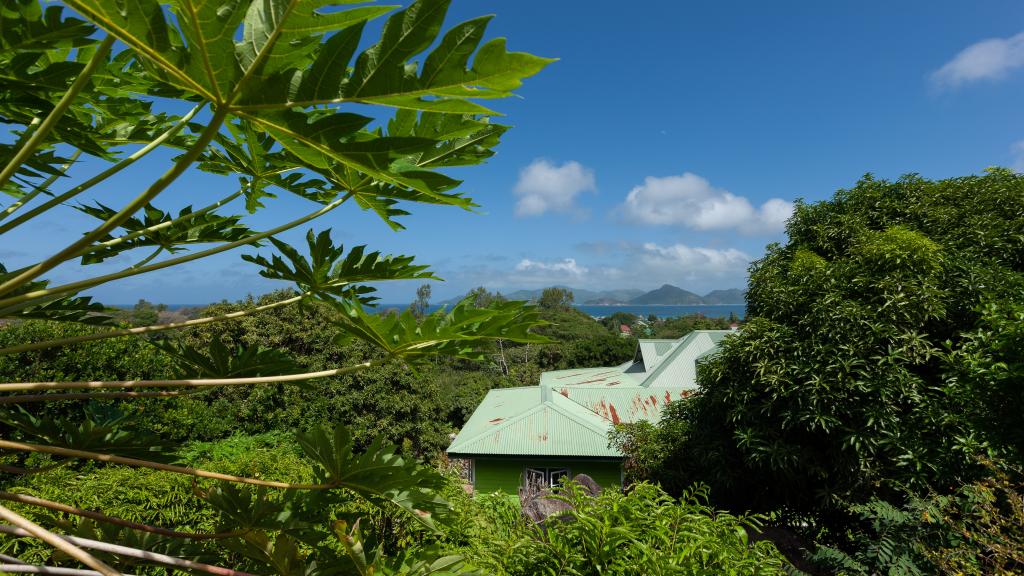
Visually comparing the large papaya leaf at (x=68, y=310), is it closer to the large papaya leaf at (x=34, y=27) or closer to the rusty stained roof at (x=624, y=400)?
the large papaya leaf at (x=34, y=27)

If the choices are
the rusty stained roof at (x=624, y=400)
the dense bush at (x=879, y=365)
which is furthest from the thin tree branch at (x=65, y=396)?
the rusty stained roof at (x=624, y=400)

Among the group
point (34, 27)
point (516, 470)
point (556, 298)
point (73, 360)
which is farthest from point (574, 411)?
point (556, 298)

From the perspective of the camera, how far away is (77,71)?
3.23ft

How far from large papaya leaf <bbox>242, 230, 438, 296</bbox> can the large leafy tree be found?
4.13 meters

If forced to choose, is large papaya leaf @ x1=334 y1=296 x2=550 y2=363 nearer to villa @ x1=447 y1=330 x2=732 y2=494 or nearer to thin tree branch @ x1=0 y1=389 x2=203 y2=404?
thin tree branch @ x1=0 y1=389 x2=203 y2=404

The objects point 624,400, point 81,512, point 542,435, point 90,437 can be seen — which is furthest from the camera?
point 624,400

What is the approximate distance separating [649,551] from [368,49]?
6.15ft

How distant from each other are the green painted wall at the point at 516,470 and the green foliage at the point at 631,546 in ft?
27.2

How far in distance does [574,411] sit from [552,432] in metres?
1.81

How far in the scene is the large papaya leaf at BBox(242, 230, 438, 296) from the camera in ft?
4.42

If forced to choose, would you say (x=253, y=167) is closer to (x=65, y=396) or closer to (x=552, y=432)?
(x=65, y=396)

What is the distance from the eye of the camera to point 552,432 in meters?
10.6

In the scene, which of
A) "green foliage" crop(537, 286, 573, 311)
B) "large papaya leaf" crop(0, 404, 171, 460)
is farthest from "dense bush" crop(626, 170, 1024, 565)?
"green foliage" crop(537, 286, 573, 311)

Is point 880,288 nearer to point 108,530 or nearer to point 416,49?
point 416,49
